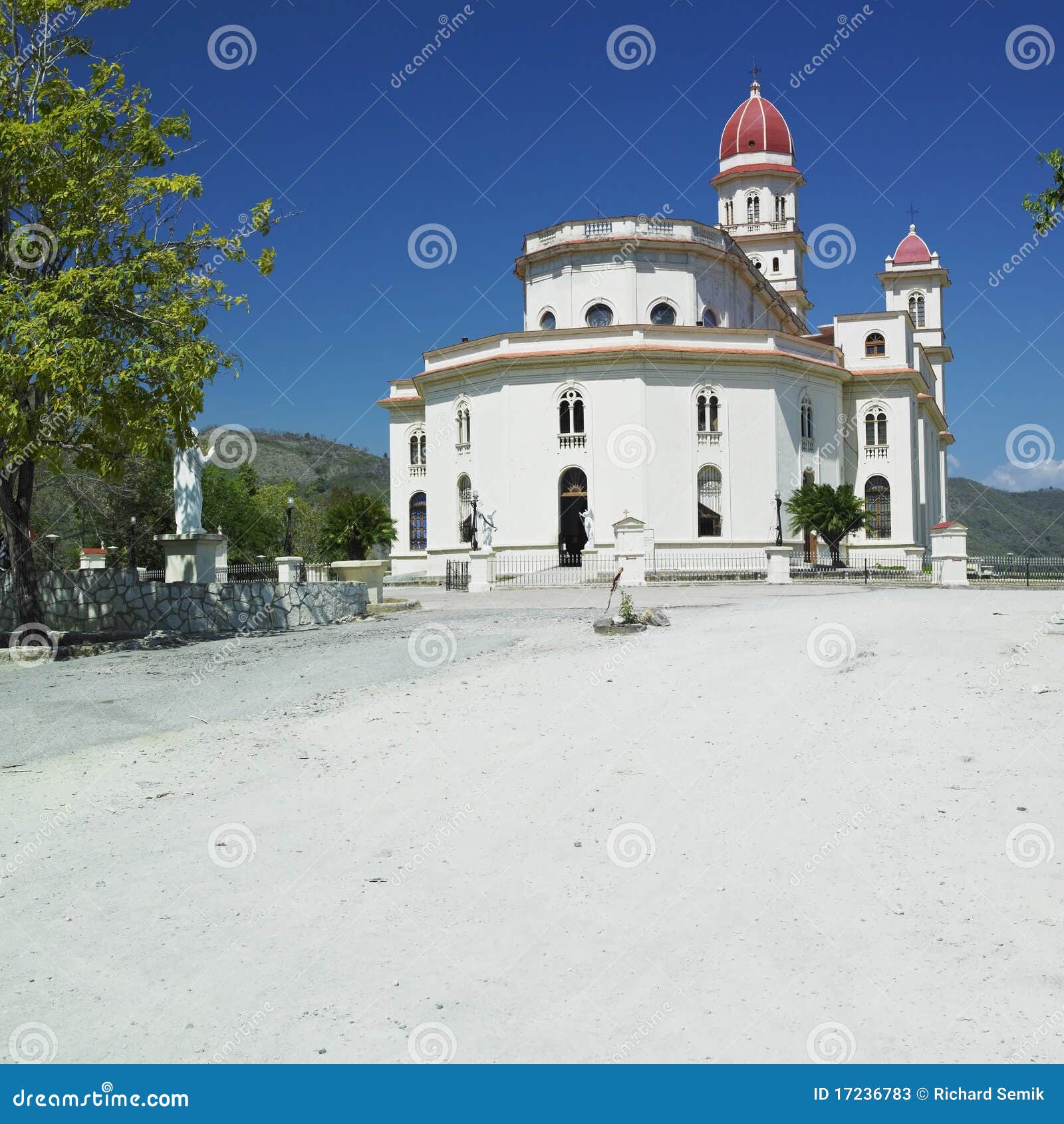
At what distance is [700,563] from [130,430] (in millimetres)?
24713

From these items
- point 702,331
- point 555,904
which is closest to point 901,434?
point 702,331

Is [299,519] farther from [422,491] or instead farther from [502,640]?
[502,640]

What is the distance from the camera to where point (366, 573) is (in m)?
22.7

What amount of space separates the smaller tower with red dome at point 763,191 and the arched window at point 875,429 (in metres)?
12.3

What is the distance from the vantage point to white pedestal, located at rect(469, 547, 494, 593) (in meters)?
31.0

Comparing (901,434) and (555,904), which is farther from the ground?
(901,434)

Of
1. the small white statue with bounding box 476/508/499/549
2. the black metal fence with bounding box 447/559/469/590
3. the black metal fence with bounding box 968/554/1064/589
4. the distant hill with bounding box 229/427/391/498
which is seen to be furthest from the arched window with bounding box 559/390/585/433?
the distant hill with bounding box 229/427/391/498

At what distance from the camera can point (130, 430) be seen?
49.2 ft

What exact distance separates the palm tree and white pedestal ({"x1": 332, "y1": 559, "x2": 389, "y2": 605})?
19.0m

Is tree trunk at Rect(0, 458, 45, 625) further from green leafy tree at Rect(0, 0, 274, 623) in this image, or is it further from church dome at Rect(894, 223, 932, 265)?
church dome at Rect(894, 223, 932, 265)

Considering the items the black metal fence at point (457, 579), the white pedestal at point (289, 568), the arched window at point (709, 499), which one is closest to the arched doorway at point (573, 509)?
the arched window at point (709, 499)

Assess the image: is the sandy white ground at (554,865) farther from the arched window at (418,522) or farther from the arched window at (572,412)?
the arched window at (418,522)

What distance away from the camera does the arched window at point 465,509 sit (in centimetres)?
4000

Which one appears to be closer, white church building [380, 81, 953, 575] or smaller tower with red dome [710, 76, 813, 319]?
white church building [380, 81, 953, 575]
